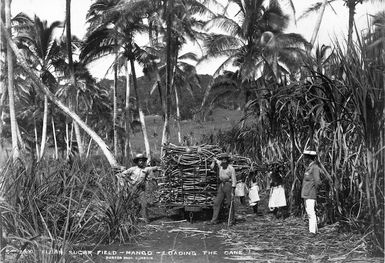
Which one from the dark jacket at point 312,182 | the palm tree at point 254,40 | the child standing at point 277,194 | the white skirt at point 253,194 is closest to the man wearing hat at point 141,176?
the white skirt at point 253,194

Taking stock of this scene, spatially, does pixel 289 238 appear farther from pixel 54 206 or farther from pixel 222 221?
pixel 54 206

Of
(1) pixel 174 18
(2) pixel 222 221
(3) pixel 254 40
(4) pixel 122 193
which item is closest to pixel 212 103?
(3) pixel 254 40

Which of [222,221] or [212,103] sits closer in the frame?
[222,221]

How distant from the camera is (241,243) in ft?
25.4

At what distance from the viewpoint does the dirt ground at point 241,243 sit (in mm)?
6590

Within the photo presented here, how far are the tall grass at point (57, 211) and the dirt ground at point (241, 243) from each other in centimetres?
46

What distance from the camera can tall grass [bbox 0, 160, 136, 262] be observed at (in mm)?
5324

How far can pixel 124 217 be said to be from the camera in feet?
26.3

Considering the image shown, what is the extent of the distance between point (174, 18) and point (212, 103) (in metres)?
8.64

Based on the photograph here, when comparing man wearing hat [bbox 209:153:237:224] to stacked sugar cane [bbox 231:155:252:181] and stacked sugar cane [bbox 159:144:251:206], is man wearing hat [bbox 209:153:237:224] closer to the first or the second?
stacked sugar cane [bbox 159:144:251:206]

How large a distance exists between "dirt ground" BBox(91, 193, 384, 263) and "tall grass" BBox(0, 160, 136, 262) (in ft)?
1.52

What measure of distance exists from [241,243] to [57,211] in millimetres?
2818

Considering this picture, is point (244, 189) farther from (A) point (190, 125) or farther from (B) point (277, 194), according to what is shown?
(A) point (190, 125)

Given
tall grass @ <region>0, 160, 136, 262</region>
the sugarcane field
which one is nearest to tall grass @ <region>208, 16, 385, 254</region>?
the sugarcane field
